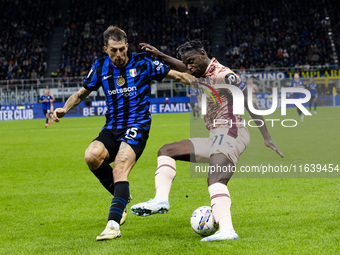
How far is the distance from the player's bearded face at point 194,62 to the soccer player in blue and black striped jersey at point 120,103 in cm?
52

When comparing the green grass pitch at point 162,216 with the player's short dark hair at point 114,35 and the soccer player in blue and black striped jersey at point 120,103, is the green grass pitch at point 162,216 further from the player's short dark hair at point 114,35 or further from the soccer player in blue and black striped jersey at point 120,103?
the player's short dark hair at point 114,35

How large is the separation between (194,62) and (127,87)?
94 centimetres

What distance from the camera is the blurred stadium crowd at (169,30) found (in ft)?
138

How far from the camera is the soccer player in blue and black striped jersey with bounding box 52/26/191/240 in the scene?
6.01 meters

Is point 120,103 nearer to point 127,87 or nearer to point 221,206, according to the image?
point 127,87

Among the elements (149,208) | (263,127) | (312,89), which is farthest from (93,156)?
(312,89)

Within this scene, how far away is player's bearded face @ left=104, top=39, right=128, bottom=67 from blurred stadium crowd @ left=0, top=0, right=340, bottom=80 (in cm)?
3476

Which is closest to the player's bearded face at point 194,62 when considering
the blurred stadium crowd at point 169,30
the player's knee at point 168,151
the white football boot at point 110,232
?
the player's knee at point 168,151

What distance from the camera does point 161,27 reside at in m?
46.6

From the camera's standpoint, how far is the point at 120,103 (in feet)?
20.7

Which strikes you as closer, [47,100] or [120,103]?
[120,103]

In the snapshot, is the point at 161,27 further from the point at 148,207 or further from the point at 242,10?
the point at 148,207

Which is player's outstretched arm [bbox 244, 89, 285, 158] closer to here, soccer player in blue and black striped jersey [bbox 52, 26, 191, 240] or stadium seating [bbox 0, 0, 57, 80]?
soccer player in blue and black striped jersey [bbox 52, 26, 191, 240]

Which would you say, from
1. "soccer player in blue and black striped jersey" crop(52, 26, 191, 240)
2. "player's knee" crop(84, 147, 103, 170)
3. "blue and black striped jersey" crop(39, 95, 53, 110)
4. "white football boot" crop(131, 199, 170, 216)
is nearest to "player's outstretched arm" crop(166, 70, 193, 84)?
"soccer player in blue and black striped jersey" crop(52, 26, 191, 240)
